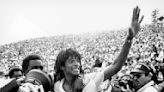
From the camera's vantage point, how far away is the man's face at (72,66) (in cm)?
223

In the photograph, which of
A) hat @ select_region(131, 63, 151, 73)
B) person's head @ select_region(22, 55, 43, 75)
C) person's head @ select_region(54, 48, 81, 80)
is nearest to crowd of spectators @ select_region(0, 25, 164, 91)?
hat @ select_region(131, 63, 151, 73)

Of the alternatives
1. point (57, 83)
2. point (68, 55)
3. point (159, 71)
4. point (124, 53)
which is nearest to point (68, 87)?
point (57, 83)


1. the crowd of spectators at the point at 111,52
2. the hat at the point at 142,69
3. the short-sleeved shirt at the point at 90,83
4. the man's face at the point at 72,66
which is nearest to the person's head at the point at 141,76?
the hat at the point at 142,69

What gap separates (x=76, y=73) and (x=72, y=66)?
0.21 ft

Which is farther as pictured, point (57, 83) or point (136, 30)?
point (136, 30)

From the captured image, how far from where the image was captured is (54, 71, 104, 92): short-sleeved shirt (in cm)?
216

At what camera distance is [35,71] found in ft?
5.40

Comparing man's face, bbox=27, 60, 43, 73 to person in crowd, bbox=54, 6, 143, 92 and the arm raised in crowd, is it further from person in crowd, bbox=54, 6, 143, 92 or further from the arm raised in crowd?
the arm raised in crowd

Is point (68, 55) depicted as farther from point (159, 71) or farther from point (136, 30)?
point (159, 71)

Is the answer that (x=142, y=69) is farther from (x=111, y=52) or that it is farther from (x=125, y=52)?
(x=111, y=52)

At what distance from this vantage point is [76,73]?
2.23 meters

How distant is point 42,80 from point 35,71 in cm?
6

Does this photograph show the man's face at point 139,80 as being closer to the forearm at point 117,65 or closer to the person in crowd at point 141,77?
the person in crowd at point 141,77

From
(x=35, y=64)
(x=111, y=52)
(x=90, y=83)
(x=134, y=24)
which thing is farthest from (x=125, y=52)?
(x=111, y=52)
